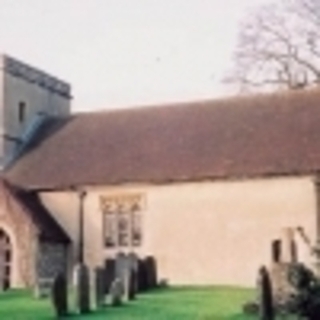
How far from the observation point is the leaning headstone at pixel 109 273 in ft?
84.0

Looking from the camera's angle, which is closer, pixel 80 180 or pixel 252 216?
pixel 252 216

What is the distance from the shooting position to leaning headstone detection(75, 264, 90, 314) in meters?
20.0

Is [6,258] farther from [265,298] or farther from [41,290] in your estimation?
[265,298]

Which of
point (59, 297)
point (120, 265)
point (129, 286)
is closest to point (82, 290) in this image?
point (59, 297)

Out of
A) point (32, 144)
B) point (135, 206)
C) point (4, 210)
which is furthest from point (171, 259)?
point (32, 144)

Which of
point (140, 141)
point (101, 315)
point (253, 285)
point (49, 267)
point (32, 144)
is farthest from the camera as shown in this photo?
point (32, 144)

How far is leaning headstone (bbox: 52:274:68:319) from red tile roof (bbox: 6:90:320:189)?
10.7m

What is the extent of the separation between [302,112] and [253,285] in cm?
764

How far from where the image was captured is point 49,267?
2995 centimetres

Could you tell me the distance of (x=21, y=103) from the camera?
3716 centimetres

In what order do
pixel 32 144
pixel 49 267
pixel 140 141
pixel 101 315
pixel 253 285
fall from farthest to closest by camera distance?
pixel 32 144 → pixel 140 141 → pixel 49 267 → pixel 253 285 → pixel 101 315

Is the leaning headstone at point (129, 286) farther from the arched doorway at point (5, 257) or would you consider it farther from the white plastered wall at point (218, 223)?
the arched doorway at point (5, 257)

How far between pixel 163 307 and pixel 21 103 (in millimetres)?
19489

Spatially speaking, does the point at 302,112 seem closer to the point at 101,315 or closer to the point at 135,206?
the point at 135,206
